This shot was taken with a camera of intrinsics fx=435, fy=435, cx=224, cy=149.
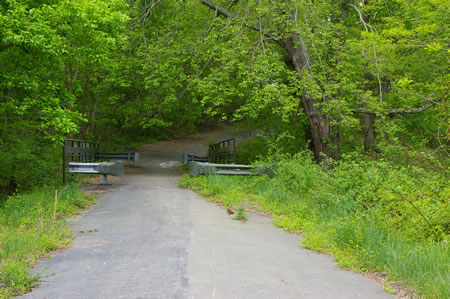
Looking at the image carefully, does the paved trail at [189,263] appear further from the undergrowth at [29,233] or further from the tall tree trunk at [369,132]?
the tall tree trunk at [369,132]

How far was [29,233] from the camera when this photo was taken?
6758 millimetres

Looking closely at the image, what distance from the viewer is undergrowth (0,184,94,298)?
4699 mm

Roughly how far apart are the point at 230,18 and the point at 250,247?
11592 mm

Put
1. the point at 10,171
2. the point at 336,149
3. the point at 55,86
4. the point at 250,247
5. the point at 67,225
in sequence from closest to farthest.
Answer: the point at 250,247, the point at 67,225, the point at 55,86, the point at 10,171, the point at 336,149

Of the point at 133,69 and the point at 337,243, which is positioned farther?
the point at 133,69

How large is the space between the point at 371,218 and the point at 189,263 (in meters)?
3.28

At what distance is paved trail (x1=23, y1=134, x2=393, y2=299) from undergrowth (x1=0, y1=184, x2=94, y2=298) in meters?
0.22

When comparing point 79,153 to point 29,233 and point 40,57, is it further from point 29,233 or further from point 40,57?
point 29,233

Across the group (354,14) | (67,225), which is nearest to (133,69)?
(354,14)

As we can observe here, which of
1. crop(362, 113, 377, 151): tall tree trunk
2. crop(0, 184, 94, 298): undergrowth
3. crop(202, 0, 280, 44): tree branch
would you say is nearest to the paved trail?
crop(0, 184, 94, 298): undergrowth

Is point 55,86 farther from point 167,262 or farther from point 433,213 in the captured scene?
point 433,213

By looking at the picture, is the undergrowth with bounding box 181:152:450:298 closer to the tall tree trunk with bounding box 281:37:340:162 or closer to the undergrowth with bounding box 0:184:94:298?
the undergrowth with bounding box 0:184:94:298

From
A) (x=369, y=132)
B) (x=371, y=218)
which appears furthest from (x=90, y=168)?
(x=369, y=132)

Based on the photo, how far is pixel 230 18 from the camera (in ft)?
53.0
